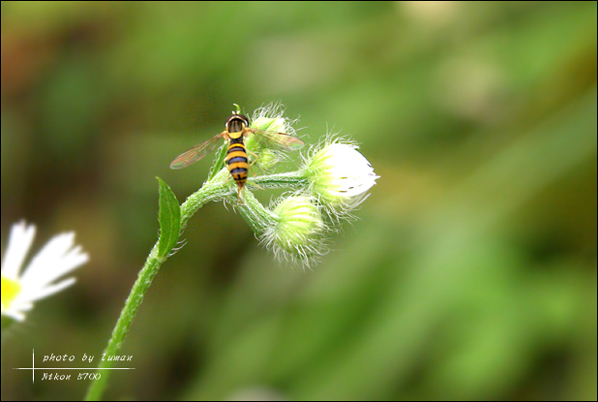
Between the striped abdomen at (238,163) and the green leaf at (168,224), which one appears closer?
the green leaf at (168,224)

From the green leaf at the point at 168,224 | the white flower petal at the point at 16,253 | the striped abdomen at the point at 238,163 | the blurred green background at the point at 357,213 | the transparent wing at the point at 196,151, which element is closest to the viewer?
the green leaf at the point at 168,224

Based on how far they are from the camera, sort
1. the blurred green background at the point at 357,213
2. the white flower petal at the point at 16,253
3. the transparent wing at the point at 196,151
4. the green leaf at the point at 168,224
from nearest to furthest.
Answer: the green leaf at the point at 168,224 < the white flower petal at the point at 16,253 < the transparent wing at the point at 196,151 < the blurred green background at the point at 357,213

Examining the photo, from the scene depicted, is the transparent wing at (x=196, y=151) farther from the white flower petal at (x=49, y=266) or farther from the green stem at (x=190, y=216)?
the white flower petal at (x=49, y=266)

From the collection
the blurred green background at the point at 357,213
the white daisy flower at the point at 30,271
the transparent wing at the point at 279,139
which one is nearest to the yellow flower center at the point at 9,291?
the white daisy flower at the point at 30,271

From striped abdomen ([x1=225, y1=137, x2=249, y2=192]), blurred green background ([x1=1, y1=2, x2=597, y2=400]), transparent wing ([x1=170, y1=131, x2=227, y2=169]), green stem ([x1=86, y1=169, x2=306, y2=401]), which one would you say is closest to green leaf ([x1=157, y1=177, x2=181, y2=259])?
green stem ([x1=86, y1=169, x2=306, y2=401])

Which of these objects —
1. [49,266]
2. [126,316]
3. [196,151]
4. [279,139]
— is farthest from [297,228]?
[49,266]

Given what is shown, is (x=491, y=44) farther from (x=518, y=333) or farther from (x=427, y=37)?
(x=518, y=333)

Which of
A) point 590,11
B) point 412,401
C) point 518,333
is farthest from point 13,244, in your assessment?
point 590,11
